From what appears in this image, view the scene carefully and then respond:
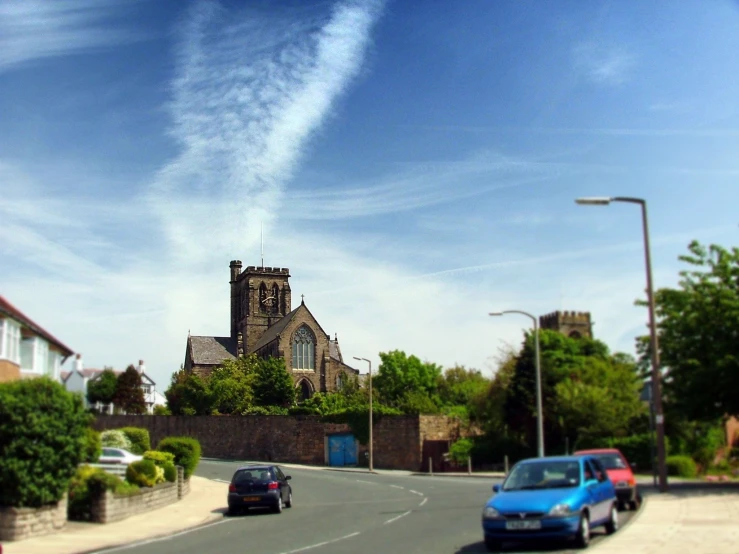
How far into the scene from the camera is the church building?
104m

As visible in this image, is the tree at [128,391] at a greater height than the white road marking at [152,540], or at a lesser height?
greater

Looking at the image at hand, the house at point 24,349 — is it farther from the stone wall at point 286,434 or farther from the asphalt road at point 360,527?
the stone wall at point 286,434

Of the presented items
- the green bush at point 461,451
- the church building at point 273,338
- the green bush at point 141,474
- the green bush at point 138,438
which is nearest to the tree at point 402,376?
the church building at point 273,338

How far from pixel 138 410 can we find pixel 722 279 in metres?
68.9

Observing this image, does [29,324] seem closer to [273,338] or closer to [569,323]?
[569,323]

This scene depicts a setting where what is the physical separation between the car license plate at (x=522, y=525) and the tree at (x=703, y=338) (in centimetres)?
1276

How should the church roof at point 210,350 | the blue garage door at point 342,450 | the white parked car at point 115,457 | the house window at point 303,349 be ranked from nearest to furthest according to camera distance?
the white parked car at point 115,457
the blue garage door at point 342,450
the house window at point 303,349
the church roof at point 210,350

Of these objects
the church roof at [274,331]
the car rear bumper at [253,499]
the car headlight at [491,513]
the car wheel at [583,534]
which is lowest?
the car rear bumper at [253,499]

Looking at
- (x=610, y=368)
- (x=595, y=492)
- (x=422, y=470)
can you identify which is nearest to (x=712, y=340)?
(x=595, y=492)

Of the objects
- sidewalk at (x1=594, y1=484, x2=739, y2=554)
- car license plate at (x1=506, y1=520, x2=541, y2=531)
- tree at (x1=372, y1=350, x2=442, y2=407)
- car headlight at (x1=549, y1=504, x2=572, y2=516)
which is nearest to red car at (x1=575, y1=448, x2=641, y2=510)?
sidewalk at (x1=594, y1=484, x2=739, y2=554)

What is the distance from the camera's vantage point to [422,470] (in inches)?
2026

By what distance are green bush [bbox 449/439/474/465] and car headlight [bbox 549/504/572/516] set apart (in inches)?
1355

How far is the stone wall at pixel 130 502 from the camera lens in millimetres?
22766

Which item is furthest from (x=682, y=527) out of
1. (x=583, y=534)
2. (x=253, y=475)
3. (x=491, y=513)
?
(x=253, y=475)
